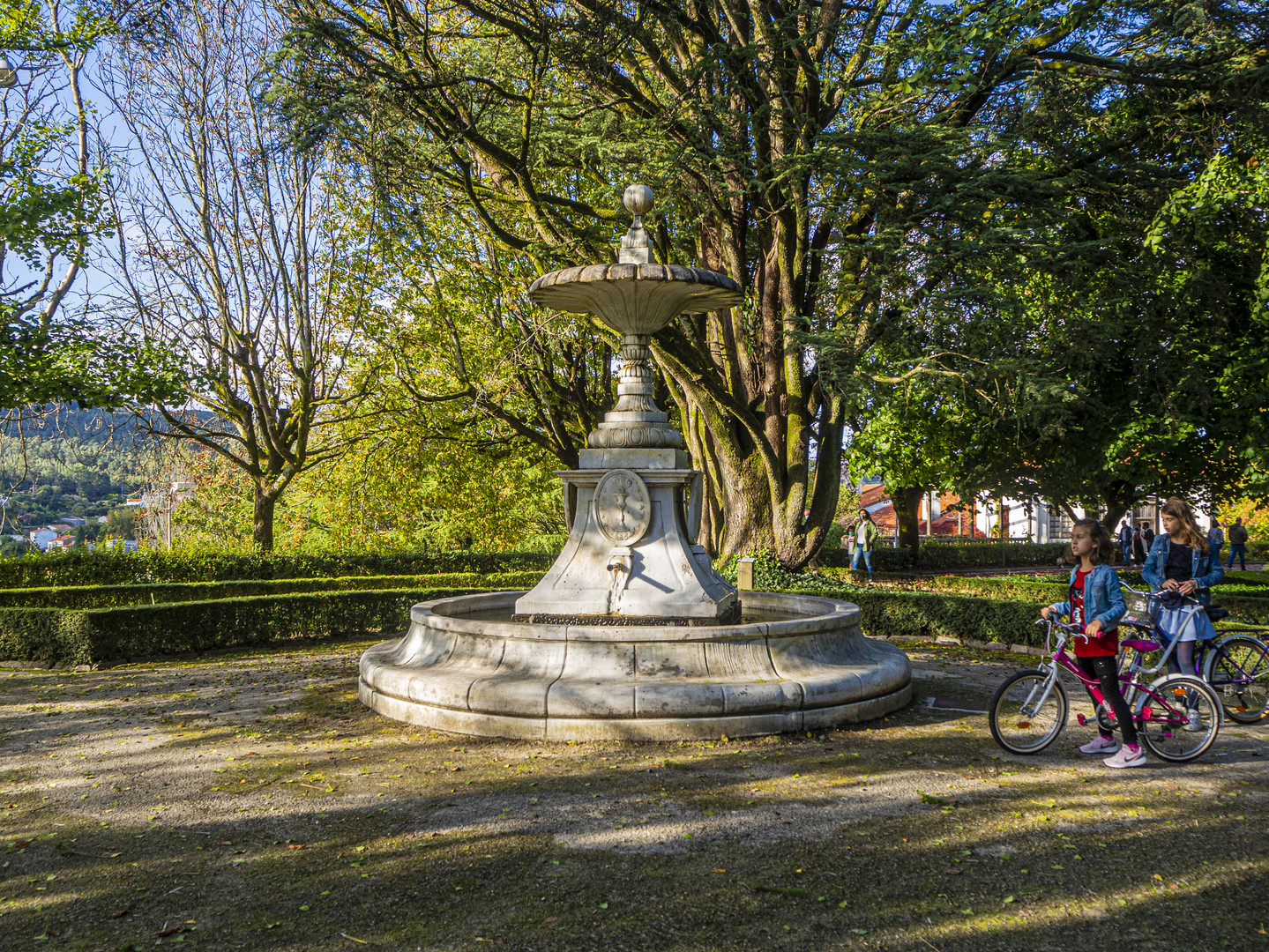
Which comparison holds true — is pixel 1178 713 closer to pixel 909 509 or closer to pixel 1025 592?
pixel 1025 592

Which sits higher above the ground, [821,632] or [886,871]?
[821,632]

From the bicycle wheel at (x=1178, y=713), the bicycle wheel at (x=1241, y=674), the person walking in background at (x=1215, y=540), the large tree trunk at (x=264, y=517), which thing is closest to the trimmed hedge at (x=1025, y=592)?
the bicycle wheel at (x=1241, y=674)

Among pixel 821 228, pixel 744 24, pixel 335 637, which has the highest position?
pixel 744 24

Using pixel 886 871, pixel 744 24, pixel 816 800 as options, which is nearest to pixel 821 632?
pixel 816 800

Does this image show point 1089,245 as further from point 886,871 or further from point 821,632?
point 886,871

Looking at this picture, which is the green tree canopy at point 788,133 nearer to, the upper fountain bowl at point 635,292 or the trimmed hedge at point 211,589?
the upper fountain bowl at point 635,292

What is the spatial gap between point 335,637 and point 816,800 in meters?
9.59

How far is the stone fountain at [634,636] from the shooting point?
6.52 metres

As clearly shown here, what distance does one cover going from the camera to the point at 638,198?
873 cm

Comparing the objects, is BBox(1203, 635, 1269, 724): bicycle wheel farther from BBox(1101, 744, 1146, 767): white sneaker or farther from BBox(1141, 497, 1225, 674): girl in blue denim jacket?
BBox(1101, 744, 1146, 767): white sneaker

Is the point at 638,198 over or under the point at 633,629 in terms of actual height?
over

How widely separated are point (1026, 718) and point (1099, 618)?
3.21ft

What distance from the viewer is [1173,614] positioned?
23.3 feet

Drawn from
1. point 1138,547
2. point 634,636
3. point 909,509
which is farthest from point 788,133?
point 1138,547
